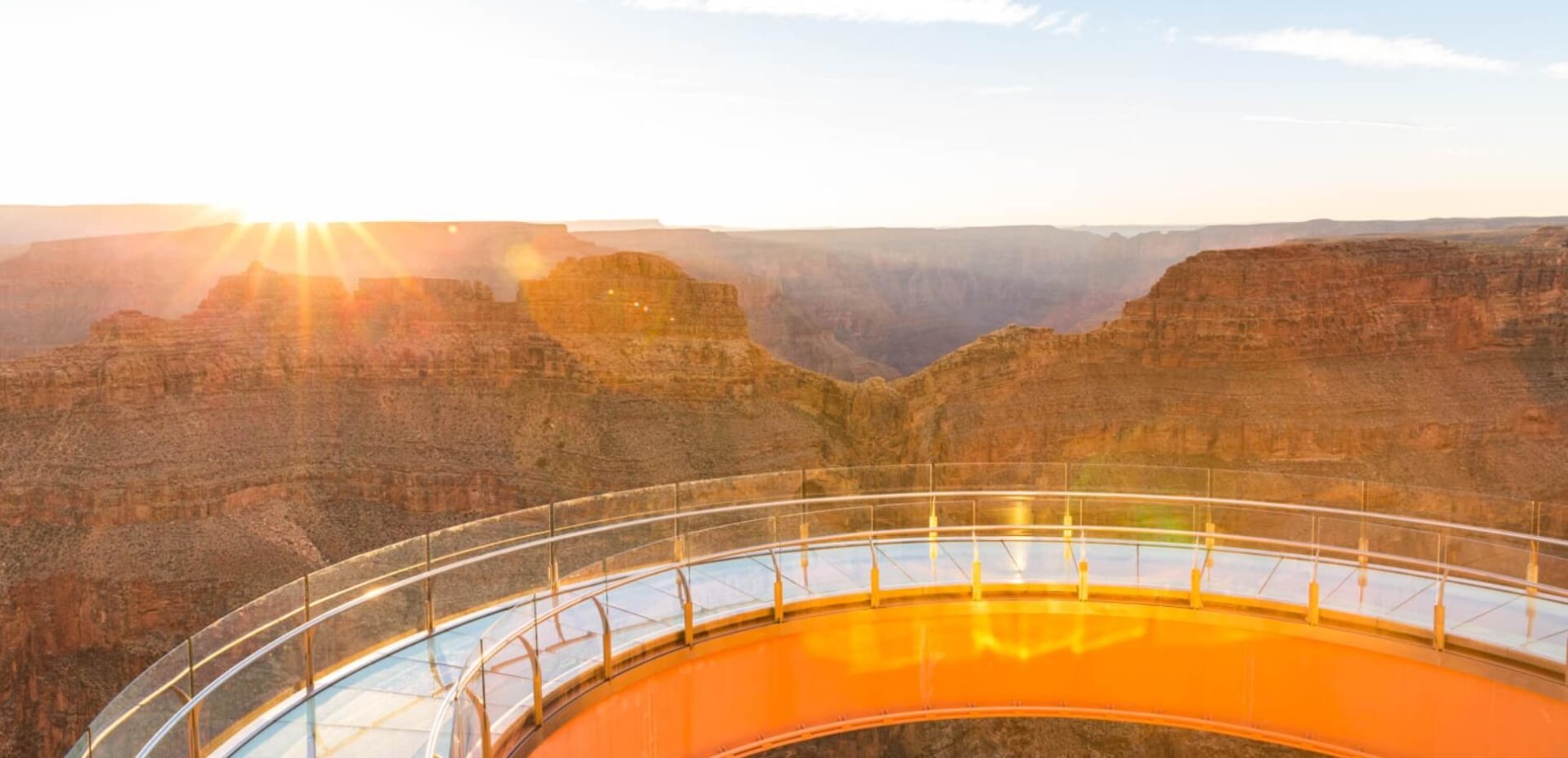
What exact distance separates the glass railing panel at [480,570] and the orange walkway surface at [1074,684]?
2.02m

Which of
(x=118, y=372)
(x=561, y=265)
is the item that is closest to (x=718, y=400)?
(x=561, y=265)

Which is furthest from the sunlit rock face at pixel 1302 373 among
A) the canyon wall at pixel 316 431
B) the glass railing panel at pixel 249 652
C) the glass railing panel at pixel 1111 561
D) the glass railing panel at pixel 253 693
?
the glass railing panel at pixel 253 693

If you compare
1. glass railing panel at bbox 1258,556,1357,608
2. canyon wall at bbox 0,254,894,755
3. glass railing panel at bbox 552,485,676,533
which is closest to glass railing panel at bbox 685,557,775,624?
glass railing panel at bbox 552,485,676,533

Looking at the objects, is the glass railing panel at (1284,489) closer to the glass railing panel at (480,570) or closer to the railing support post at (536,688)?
the glass railing panel at (480,570)

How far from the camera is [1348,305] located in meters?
50.6

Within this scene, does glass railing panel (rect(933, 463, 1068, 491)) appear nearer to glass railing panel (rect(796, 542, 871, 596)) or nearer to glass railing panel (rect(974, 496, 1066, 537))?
glass railing panel (rect(974, 496, 1066, 537))

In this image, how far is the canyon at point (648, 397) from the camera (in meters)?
42.9

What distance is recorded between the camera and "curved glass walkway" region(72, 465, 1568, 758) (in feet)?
27.3

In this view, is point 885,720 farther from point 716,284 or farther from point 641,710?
point 716,284

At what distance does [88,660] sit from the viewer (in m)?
36.9

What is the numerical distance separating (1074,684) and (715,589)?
4.12 m

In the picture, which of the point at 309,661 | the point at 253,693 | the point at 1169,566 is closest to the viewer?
the point at 253,693

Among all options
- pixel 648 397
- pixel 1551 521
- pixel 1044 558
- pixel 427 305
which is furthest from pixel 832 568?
pixel 427 305

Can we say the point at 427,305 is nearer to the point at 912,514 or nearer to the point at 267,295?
the point at 267,295
